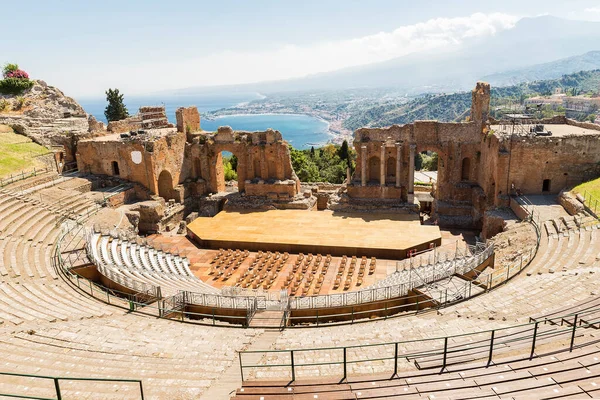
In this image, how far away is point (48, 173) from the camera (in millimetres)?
31516

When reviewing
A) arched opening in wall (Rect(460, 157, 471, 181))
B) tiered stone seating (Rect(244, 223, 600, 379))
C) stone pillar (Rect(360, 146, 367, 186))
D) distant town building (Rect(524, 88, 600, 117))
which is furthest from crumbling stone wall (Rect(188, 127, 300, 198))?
distant town building (Rect(524, 88, 600, 117))

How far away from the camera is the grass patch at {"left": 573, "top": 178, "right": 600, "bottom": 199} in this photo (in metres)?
23.4

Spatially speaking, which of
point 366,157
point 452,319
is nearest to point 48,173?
point 366,157

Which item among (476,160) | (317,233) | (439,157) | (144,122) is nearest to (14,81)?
(144,122)

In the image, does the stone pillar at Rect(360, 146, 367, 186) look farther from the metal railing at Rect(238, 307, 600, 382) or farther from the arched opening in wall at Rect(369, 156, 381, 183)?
the metal railing at Rect(238, 307, 600, 382)

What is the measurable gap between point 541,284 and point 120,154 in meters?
30.1

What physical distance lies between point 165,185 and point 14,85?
22.8 meters

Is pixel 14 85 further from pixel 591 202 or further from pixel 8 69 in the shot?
pixel 591 202

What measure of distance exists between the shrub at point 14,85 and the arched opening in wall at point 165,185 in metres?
21.9

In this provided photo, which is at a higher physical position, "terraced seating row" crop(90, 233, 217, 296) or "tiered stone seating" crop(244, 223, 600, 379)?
"tiered stone seating" crop(244, 223, 600, 379)

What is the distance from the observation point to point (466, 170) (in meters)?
33.0

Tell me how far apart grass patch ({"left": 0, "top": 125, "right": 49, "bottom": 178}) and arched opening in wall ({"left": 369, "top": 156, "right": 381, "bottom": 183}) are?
26789 millimetres

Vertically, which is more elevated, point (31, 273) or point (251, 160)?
point (251, 160)

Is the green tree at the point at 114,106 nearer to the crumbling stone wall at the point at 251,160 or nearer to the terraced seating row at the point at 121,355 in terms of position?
the crumbling stone wall at the point at 251,160
